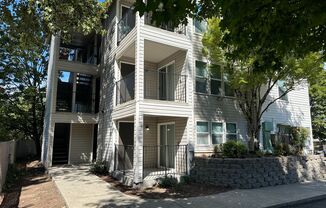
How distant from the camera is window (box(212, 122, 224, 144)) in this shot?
12.1 m

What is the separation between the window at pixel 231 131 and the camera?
12.6 m

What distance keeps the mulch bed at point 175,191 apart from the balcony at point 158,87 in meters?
3.85

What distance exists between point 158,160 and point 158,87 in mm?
3885

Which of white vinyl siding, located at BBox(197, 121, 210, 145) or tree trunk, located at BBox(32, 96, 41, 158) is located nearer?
white vinyl siding, located at BBox(197, 121, 210, 145)

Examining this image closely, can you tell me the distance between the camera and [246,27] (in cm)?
464

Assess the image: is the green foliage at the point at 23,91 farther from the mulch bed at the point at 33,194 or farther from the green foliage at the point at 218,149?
the green foliage at the point at 218,149

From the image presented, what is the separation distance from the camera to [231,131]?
1274 centimetres

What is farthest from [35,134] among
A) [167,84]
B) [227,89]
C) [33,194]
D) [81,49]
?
[227,89]

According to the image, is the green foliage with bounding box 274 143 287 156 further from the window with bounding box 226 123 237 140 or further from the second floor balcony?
the second floor balcony

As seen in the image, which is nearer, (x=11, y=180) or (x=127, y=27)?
(x=11, y=180)

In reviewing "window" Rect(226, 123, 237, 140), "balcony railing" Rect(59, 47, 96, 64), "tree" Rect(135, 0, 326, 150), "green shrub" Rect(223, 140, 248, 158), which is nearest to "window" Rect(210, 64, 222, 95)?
"window" Rect(226, 123, 237, 140)

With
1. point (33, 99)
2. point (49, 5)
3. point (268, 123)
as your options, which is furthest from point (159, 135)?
point (33, 99)

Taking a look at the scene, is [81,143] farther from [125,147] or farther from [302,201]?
[302,201]

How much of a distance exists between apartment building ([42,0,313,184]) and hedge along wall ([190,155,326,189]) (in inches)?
34.5
